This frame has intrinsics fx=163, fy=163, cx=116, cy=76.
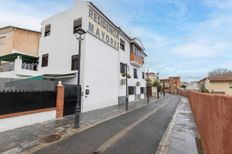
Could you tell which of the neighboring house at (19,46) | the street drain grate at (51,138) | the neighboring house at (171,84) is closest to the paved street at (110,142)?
the street drain grate at (51,138)

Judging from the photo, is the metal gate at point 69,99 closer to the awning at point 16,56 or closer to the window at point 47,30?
the awning at point 16,56

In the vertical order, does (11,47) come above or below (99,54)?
above

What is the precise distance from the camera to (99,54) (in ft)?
53.2

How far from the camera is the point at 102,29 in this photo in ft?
55.7

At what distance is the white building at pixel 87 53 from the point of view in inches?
565

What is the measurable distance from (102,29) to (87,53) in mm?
4089

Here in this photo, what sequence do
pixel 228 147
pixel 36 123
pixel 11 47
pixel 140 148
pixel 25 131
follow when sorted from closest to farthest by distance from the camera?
pixel 228 147 → pixel 140 148 → pixel 25 131 → pixel 36 123 → pixel 11 47

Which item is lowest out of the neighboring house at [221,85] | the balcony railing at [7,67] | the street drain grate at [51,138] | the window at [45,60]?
the street drain grate at [51,138]

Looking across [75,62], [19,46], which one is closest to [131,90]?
[75,62]

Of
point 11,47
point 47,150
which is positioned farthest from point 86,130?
point 11,47

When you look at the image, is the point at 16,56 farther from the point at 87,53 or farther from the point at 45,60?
the point at 87,53

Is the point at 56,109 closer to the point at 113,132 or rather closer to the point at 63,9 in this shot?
the point at 113,132

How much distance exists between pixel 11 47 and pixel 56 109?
12.0m

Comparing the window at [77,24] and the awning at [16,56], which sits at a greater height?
the window at [77,24]
